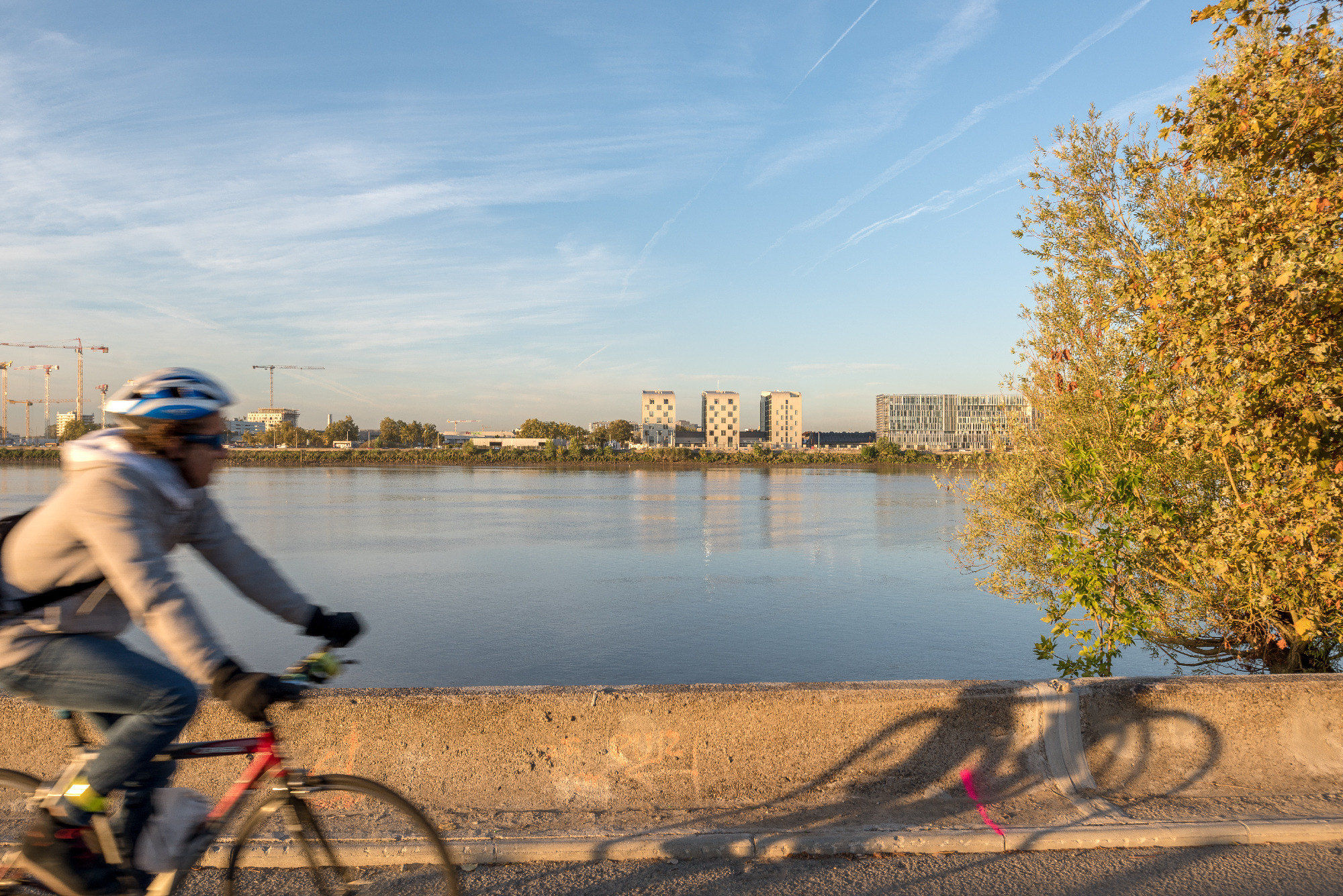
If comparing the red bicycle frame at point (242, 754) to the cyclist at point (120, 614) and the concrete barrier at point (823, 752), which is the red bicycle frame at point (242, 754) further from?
the concrete barrier at point (823, 752)

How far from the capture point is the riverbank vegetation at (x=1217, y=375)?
6340 millimetres

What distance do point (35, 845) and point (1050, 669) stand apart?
19939 mm

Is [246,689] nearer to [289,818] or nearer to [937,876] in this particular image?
[289,818]

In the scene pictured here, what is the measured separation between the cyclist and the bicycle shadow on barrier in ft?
9.05

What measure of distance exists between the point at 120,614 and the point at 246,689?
2.01 feet

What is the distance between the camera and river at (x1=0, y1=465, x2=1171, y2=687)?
2040cm

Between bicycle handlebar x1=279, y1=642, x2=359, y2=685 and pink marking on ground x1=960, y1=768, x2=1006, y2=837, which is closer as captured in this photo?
bicycle handlebar x1=279, y1=642, x2=359, y2=685

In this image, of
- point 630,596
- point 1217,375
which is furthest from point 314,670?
point 630,596

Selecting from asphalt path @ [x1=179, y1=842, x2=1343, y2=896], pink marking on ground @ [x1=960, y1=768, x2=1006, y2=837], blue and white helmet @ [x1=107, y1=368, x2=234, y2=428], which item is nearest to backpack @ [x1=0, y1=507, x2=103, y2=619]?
blue and white helmet @ [x1=107, y1=368, x2=234, y2=428]

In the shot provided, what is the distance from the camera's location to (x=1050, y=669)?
19391 millimetres

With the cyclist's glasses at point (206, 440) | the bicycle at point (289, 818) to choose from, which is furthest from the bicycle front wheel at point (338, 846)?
the cyclist's glasses at point (206, 440)

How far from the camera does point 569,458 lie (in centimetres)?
18962

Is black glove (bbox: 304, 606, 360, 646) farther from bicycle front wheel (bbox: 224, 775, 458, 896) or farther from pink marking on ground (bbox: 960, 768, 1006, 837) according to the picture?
pink marking on ground (bbox: 960, 768, 1006, 837)

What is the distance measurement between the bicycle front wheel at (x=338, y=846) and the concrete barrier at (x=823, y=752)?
740 mm
